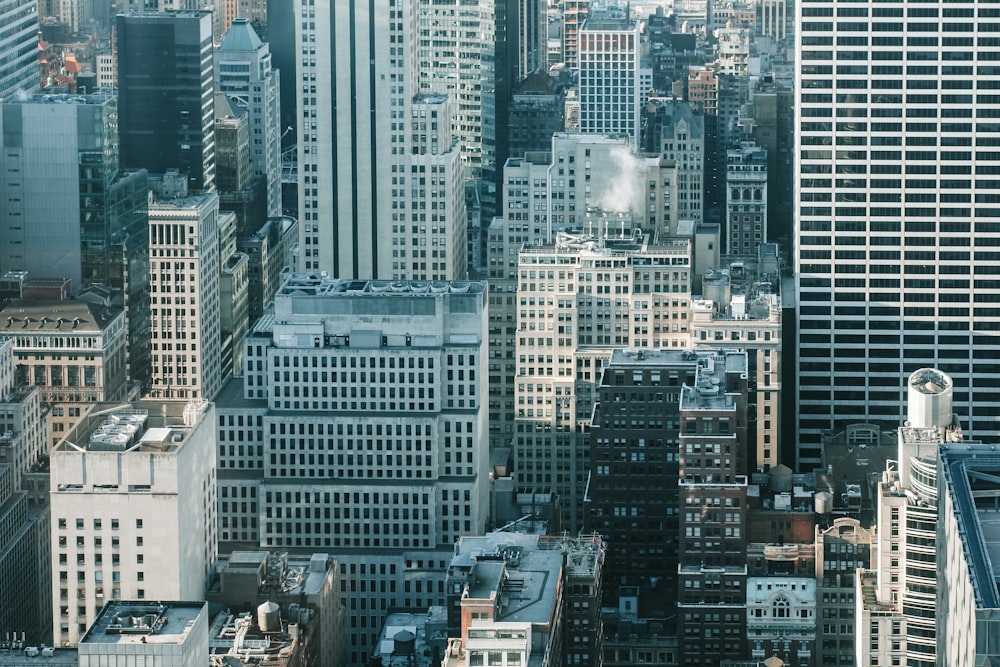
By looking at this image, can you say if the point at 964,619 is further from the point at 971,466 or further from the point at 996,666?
the point at 971,466

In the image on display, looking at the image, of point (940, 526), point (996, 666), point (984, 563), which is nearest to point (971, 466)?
point (940, 526)

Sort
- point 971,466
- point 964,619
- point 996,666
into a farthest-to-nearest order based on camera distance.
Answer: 1. point 971,466
2. point 964,619
3. point 996,666

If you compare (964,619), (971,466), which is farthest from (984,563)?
(971,466)

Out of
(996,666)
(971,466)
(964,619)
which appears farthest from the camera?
(971,466)

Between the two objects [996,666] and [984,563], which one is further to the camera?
[984,563]

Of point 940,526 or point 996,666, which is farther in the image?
point 940,526

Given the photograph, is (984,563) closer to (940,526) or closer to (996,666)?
(996,666)

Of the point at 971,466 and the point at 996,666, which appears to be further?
the point at 971,466
